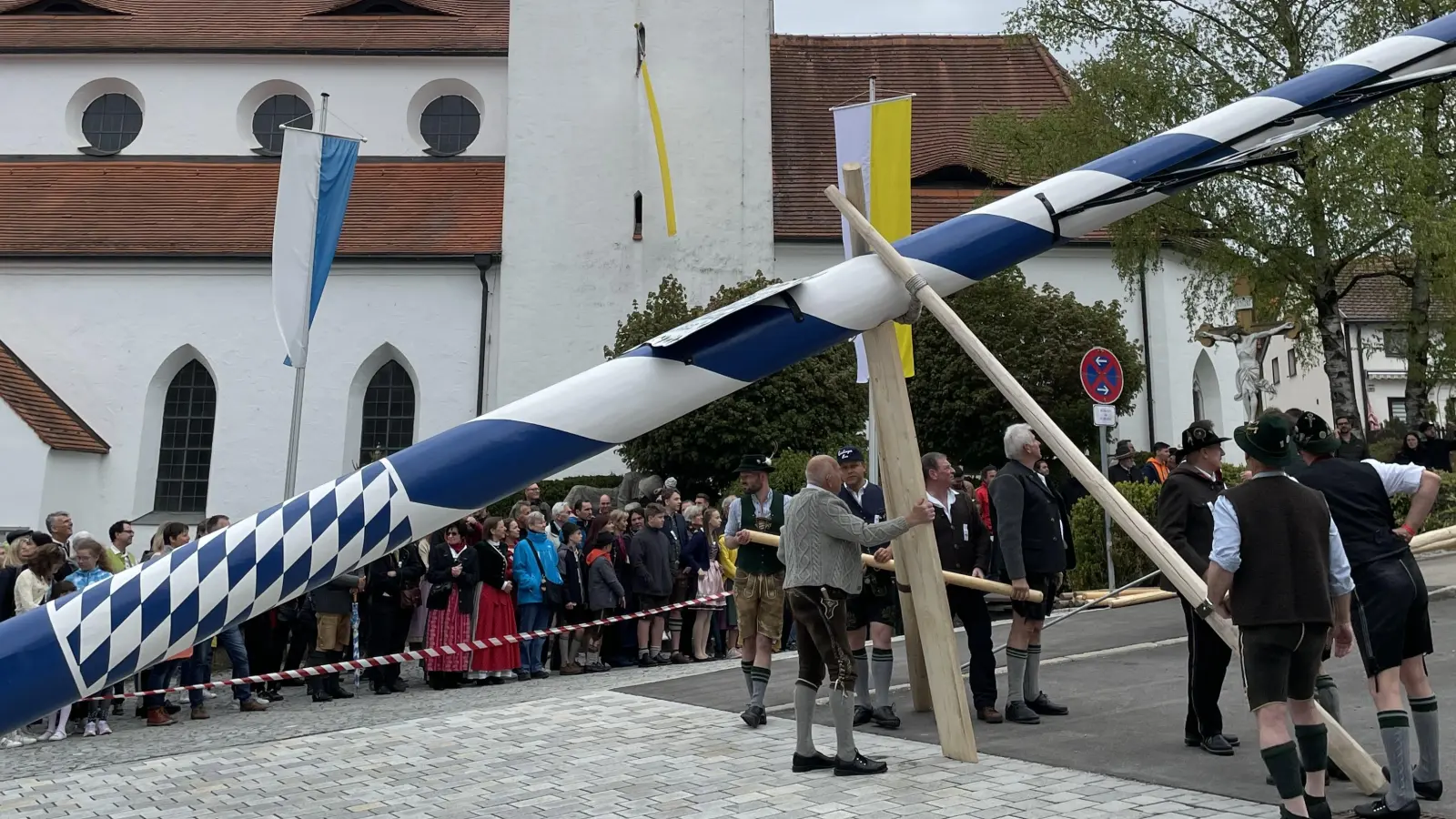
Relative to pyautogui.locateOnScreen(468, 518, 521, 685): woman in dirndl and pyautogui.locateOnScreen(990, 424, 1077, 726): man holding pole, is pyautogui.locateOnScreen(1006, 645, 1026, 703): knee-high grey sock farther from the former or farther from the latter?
pyautogui.locateOnScreen(468, 518, 521, 685): woman in dirndl

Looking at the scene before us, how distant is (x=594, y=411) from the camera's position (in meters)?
5.09

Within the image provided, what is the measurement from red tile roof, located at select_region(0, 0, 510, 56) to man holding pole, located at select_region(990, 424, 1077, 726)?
22.5 meters

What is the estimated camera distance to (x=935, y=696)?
593cm

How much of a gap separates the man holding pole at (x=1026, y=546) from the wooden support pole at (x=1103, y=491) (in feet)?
3.55

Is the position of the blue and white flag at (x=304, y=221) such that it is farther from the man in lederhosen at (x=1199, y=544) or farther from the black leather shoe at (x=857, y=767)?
the man in lederhosen at (x=1199, y=544)

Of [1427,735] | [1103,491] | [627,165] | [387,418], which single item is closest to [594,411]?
[1103,491]

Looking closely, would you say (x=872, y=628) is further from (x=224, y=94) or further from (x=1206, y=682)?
(x=224, y=94)

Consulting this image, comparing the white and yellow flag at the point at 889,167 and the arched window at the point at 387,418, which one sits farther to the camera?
the arched window at the point at 387,418

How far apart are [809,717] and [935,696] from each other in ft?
2.20

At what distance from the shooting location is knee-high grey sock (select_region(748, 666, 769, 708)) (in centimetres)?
734

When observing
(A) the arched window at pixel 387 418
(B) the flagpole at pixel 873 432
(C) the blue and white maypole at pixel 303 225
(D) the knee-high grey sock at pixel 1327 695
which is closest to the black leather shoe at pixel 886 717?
(B) the flagpole at pixel 873 432

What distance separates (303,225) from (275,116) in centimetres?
1499

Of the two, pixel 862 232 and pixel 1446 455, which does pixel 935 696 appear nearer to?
pixel 862 232

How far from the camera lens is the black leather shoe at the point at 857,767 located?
5801mm
